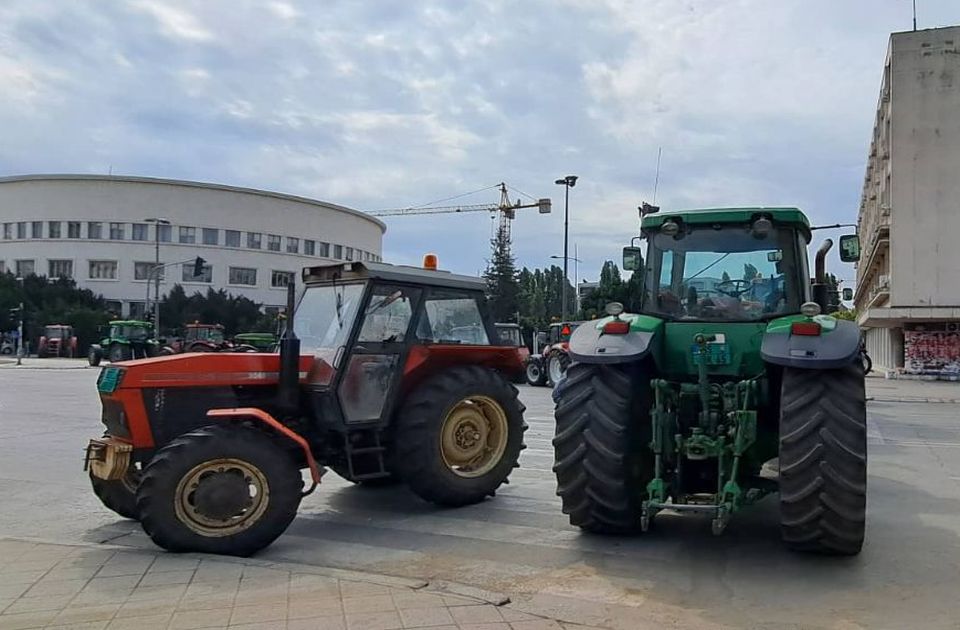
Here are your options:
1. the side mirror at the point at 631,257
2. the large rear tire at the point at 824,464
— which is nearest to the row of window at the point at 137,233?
the side mirror at the point at 631,257

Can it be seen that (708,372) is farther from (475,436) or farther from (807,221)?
(475,436)

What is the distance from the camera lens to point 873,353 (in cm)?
5775

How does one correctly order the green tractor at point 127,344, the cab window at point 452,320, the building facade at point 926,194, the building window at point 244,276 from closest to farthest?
the cab window at point 452,320, the building facade at point 926,194, the green tractor at point 127,344, the building window at point 244,276

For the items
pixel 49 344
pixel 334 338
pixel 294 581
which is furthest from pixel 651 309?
pixel 49 344

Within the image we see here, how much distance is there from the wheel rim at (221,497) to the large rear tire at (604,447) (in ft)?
7.51

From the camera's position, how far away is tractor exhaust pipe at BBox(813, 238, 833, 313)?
25.5ft

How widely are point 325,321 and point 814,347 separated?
4234 mm

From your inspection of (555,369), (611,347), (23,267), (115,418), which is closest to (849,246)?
(611,347)

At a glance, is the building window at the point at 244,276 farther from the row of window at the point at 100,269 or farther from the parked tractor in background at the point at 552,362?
the parked tractor in background at the point at 552,362

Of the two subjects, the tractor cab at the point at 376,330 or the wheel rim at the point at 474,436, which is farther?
the wheel rim at the point at 474,436

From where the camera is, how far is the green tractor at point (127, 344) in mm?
41625

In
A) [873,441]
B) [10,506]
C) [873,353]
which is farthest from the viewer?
[873,353]

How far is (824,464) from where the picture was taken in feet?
19.2

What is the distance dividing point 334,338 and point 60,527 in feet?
9.39
